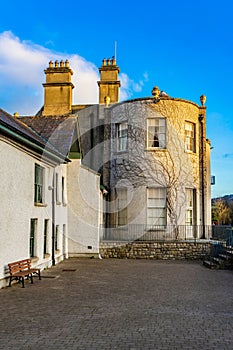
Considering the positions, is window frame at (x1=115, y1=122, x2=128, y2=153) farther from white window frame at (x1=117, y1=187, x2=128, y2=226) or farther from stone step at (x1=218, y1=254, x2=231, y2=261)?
stone step at (x1=218, y1=254, x2=231, y2=261)

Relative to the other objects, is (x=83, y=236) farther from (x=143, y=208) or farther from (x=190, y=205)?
(x=190, y=205)

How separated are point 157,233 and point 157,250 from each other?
1609 mm

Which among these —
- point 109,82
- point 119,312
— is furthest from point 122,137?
point 119,312

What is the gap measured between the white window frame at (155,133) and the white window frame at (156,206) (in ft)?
8.75

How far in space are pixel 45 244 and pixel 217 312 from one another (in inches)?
378

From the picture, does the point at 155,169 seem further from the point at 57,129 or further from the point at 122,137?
the point at 57,129

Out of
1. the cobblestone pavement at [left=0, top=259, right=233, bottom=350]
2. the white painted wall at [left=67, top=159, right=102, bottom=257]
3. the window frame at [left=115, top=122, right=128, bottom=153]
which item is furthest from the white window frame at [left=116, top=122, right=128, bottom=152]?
the cobblestone pavement at [left=0, top=259, right=233, bottom=350]

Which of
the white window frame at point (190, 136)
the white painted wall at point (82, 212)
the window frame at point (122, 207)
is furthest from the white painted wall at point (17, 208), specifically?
the white window frame at point (190, 136)

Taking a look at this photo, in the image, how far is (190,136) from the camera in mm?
23797

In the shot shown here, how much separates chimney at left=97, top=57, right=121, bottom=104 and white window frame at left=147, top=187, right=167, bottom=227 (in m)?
8.17

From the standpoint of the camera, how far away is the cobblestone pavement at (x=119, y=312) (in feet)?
21.9

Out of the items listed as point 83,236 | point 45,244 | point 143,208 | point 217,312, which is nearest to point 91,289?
point 217,312

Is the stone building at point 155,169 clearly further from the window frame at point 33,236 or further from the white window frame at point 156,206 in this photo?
the window frame at point 33,236

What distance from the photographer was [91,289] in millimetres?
11688
